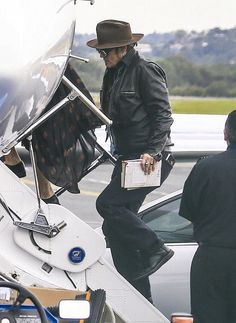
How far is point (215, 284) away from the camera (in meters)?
6.94

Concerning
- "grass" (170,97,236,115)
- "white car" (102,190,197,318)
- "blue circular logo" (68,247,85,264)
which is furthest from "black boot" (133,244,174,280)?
"grass" (170,97,236,115)

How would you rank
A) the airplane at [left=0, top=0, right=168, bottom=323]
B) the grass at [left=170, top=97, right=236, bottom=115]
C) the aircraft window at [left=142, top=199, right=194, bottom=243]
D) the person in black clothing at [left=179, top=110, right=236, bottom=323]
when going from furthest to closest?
the grass at [left=170, top=97, right=236, bottom=115], the aircraft window at [left=142, top=199, right=194, bottom=243], the person in black clothing at [left=179, top=110, right=236, bottom=323], the airplane at [left=0, top=0, right=168, bottom=323]

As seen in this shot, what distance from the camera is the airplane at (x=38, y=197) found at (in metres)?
5.57

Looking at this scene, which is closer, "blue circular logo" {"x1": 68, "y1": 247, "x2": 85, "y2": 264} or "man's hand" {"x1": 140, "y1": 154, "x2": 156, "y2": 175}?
"blue circular logo" {"x1": 68, "y1": 247, "x2": 85, "y2": 264}

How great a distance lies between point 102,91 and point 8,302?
7.14ft

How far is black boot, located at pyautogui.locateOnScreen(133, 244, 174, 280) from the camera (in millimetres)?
7035

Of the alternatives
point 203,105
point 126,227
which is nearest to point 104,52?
point 126,227

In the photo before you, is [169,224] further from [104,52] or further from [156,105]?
[104,52]

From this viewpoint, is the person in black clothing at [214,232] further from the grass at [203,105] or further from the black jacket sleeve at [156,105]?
the grass at [203,105]

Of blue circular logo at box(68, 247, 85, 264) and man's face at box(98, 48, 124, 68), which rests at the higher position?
man's face at box(98, 48, 124, 68)

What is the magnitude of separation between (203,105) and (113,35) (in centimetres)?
1613

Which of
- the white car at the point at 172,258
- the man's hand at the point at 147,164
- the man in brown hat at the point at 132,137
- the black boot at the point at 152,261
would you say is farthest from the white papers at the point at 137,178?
the white car at the point at 172,258

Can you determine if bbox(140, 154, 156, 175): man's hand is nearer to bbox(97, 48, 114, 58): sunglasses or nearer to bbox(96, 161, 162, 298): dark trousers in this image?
bbox(96, 161, 162, 298): dark trousers

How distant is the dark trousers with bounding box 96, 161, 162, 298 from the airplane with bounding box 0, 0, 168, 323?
0.85m
